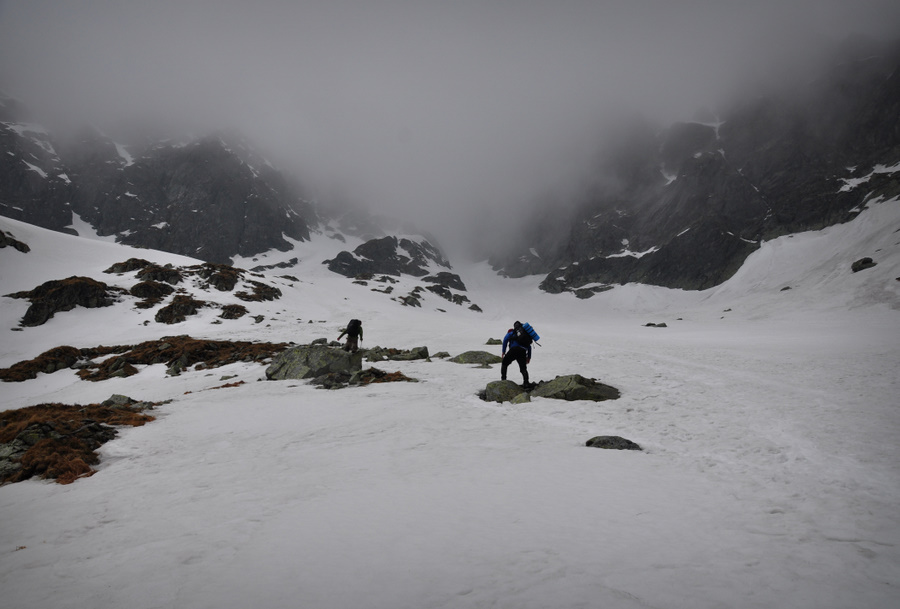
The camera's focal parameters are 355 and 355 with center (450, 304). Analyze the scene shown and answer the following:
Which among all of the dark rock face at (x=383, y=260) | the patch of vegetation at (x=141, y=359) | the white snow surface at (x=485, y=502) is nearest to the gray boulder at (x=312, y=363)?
the white snow surface at (x=485, y=502)

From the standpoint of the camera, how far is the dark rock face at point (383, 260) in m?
158

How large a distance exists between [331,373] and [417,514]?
514 inches

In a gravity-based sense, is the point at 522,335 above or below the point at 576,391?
above

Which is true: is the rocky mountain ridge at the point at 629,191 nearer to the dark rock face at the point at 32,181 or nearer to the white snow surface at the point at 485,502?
the dark rock face at the point at 32,181

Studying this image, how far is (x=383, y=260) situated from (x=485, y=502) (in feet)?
572

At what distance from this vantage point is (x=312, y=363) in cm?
1825

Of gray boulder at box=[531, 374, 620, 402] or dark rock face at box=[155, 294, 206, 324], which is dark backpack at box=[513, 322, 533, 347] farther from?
dark rock face at box=[155, 294, 206, 324]

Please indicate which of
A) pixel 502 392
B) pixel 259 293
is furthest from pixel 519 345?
pixel 259 293

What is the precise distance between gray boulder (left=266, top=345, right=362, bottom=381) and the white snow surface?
273 centimetres

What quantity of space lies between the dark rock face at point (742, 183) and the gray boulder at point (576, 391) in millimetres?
104804

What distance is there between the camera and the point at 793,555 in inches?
147

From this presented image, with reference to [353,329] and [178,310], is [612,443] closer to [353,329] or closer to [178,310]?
[353,329]

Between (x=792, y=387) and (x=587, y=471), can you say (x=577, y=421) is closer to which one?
(x=587, y=471)

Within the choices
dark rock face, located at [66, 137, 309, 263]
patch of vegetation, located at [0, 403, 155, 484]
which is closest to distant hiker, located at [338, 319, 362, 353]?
patch of vegetation, located at [0, 403, 155, 484]
